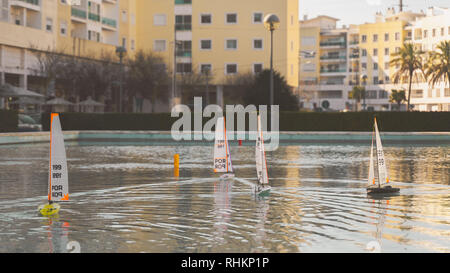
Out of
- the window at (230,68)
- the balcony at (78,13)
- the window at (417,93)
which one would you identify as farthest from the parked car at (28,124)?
the window at (417,93)

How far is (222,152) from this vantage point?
17.1 meters

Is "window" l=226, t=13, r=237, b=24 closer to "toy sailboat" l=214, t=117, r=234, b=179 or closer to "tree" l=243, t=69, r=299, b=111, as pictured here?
"tree" l=243, t=69, r=299, b=111

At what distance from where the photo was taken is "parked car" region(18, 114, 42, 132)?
154 feet

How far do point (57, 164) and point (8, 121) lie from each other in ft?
109

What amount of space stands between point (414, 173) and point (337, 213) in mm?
8741

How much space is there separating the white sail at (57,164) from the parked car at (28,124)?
3712 cm

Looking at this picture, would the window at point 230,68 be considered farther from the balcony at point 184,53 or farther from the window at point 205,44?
the balcony at point 184,53

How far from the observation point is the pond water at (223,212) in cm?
877

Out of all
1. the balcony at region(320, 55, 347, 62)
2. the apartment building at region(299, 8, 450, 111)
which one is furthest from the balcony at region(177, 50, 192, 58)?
the balcony at region(320, 55, 347, 62)

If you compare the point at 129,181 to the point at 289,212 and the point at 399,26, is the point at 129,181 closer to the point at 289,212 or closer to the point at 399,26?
the point at 289,212

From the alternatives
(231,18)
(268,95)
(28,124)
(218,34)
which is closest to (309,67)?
(231,18)

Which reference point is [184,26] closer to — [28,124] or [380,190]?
[28,124]

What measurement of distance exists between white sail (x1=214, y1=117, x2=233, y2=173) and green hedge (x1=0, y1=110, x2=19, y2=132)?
89.5 feet

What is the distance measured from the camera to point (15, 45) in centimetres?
5884
